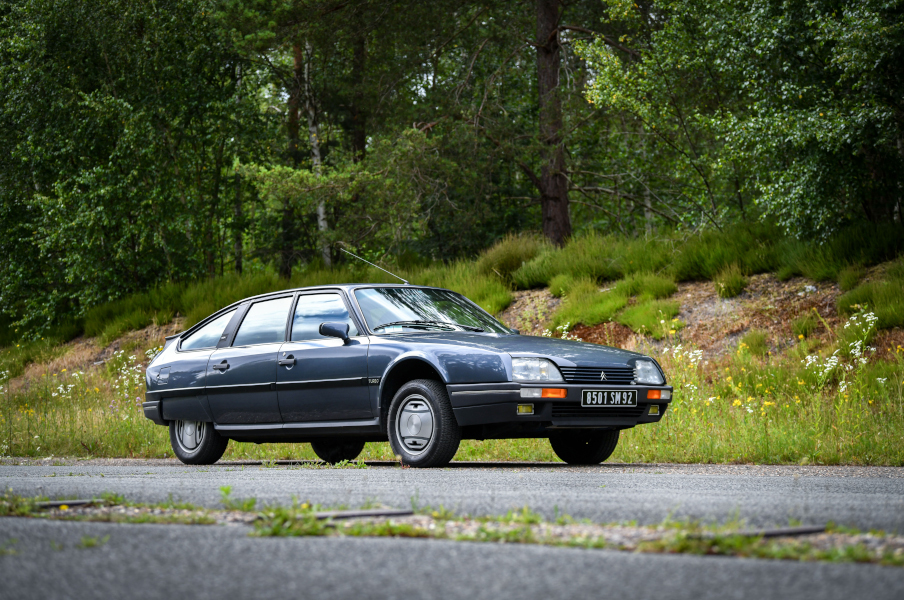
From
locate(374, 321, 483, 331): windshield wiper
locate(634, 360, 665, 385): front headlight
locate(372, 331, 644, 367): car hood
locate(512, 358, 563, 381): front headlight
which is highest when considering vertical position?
locate(374, 321, 483, 331): windshield wiper

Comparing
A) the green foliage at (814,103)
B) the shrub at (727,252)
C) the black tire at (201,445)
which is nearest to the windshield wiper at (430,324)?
the black tire at (201,445)

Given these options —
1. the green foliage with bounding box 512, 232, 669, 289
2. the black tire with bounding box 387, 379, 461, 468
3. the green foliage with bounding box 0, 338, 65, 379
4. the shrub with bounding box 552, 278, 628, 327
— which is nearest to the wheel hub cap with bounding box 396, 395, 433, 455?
the black tire with bounding box 387, 379, 461, 468

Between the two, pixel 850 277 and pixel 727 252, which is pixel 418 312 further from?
pixel 727 252

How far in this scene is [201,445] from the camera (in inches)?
374

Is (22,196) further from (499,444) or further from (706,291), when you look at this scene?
(499,444)

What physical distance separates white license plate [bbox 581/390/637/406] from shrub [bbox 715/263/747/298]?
28.6 ft

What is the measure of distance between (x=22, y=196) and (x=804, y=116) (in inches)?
793

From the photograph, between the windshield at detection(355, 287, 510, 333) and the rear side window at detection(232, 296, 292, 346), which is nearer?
the windshield at detection(355, 287, 510, 333)

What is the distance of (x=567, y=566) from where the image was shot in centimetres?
292

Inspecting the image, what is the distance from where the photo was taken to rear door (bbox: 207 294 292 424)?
8.80 m

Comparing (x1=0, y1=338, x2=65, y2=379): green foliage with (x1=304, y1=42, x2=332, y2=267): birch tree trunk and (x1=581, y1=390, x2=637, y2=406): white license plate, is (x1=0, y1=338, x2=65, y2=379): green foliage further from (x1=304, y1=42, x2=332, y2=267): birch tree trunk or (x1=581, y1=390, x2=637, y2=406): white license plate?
(x1=581, y1=390, x2=637, y2=406): white license plate

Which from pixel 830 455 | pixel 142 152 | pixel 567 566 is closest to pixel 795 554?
pixel 567 566

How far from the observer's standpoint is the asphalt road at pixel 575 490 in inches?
165

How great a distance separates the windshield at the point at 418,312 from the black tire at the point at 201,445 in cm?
210
